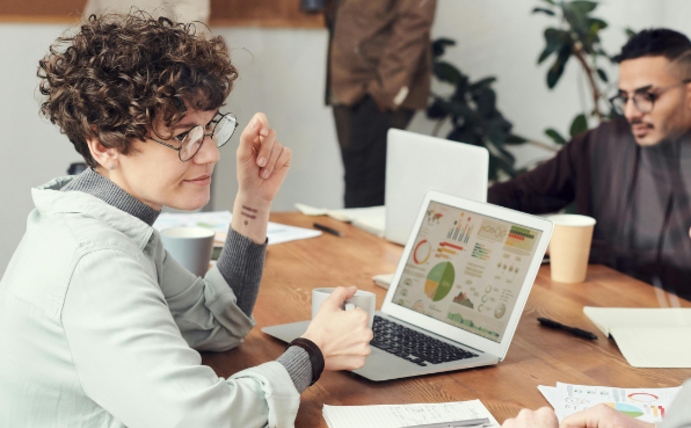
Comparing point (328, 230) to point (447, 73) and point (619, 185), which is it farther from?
point (447, 73)

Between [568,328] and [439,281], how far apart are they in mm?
243

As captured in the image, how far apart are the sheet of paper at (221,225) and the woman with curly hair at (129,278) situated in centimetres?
65

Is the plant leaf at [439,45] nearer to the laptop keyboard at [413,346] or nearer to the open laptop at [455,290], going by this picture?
the open laptop at [455,290]

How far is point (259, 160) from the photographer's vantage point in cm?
121

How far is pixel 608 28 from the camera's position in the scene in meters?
2.99

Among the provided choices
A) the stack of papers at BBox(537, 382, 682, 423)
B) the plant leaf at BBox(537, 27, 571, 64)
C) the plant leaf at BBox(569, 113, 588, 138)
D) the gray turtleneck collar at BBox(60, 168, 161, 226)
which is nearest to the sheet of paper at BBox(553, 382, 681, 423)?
the stack of papers at BBox(537, 382, 682, 423)

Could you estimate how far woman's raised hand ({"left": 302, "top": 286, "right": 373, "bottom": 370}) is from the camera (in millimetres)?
945

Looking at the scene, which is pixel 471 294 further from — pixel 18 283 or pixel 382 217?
pixel 382 217

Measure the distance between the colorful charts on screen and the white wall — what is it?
195 cm

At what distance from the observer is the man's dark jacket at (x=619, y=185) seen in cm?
217

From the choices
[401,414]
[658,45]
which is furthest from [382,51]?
[401,414]

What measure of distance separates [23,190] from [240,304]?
2.24m

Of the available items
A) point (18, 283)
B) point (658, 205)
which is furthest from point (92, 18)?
point (658, 205)

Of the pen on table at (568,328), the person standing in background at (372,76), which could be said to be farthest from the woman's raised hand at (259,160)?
the person standing in background at (372,76)
